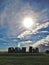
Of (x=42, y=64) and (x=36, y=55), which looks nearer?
(x=42, y=64)

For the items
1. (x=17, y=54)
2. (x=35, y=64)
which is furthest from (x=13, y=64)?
(x=17, y=54)

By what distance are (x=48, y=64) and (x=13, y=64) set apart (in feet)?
14.1

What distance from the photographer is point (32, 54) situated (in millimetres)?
48688

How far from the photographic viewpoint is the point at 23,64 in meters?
29.8

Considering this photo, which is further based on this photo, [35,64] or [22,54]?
[22,54]

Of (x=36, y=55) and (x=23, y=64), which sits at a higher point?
(x=36, y=55)

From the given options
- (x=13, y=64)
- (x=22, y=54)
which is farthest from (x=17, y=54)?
(x=13, y=64)

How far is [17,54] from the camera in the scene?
47.4m

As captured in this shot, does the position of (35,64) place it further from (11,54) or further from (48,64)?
(11,54)

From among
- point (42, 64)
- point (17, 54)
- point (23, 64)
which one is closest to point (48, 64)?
point (42, 64)

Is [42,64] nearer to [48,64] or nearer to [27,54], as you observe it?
[48,64]

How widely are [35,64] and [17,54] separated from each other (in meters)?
17.8

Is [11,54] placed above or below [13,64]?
above

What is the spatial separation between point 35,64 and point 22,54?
18507mm
